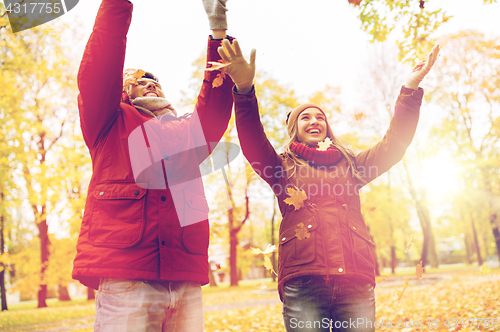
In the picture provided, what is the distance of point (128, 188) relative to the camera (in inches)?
63.0

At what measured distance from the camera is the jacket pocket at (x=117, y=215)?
153 cm

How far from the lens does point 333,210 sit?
6.61 ft

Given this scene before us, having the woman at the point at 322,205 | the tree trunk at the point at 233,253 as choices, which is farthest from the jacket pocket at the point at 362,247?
the tree trunk at the point at 233,253

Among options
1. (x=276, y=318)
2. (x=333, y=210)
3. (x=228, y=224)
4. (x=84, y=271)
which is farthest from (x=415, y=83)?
(x=228, y=224)

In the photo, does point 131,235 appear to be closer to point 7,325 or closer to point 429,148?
point 7,325

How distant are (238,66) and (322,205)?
926 mm

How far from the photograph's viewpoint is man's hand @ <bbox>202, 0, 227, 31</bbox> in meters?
1.91

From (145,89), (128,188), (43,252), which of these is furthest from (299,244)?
(43,252)

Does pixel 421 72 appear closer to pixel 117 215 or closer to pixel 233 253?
pixel 117 215

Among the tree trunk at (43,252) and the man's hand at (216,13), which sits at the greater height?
the man's hand at (216,13)

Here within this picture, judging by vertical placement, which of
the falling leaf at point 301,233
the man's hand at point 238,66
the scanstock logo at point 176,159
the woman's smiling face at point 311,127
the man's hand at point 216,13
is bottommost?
the falling leaf at point 301,233

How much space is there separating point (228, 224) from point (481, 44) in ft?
47.0

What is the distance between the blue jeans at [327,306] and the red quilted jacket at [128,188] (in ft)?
1.70

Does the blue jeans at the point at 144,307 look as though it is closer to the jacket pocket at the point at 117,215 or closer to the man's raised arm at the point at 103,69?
the jacket pocket at the point at 117,215
